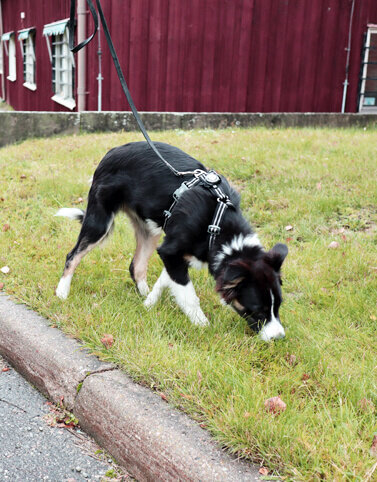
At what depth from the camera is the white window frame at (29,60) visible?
649 inches

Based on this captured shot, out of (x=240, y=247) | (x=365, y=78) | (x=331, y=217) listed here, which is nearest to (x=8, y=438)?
(x=240, y=247)

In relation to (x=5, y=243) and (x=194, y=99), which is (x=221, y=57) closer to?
(x=194, y=99)

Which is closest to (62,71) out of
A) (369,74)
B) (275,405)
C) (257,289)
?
(369,74)

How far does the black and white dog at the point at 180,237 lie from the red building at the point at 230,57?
7.87 metres

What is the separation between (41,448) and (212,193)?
6.33 ft

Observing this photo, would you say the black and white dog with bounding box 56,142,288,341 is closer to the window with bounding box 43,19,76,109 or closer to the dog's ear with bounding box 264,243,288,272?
the dog's ear with bounding box 264,243,288,272

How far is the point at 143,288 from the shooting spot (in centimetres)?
414

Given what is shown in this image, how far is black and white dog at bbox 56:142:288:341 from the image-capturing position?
3.19m

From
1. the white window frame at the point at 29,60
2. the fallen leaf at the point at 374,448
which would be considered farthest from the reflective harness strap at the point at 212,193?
the white window frame at the point at 29,60

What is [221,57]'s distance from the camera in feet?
38.2

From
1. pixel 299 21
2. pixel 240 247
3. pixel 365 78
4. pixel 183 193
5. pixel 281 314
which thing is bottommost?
pixel 281 314

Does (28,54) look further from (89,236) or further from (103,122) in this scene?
(89,236)

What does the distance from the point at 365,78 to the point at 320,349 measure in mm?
11523

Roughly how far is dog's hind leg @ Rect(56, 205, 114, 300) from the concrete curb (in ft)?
1.79
